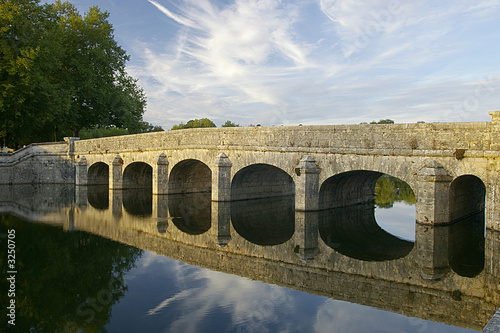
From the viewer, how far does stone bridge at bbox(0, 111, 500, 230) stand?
11.7 metres

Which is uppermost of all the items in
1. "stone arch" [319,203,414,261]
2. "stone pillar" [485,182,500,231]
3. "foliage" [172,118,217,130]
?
"foliage" [172,118,217,130]

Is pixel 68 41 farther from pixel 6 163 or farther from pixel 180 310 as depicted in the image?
pixel 180 310

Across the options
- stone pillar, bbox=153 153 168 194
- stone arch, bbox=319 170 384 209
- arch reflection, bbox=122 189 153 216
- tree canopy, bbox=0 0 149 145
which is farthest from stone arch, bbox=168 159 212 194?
tree canopy, bbox=0 0 149 145

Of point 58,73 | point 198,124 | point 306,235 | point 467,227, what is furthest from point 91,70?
point 198,124

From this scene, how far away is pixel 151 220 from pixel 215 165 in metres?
4.15

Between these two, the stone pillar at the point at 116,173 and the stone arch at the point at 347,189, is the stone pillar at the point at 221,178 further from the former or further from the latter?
the stone pillar at the point at 116,173

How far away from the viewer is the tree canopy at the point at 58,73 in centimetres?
2477

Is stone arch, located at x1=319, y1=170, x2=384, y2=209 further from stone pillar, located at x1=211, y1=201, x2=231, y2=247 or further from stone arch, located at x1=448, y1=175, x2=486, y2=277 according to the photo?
A: stone pillar, located at x1=211, y1=201, x2=231, y2=247

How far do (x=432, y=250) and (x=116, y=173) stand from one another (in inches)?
755

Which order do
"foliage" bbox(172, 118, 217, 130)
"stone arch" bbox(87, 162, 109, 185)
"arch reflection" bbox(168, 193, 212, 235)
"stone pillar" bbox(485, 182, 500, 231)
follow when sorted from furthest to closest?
"foliage" bbox(172, 118, 217, 130) < "stone arch" bbox(87, 162, 109, 185) < "arch reflection" bbox(168, 193, 212, 235) < "stone pillar" bbox(485, 182, 500, 231)

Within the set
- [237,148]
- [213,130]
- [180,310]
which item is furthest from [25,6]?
[180,310]

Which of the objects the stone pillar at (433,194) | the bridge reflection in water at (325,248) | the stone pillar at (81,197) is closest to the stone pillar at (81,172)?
the stone pillar at (81,197)

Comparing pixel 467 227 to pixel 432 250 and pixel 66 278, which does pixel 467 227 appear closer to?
pixel 432 250

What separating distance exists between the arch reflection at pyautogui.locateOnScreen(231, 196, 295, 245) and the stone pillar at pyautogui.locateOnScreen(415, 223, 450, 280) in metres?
3.61
